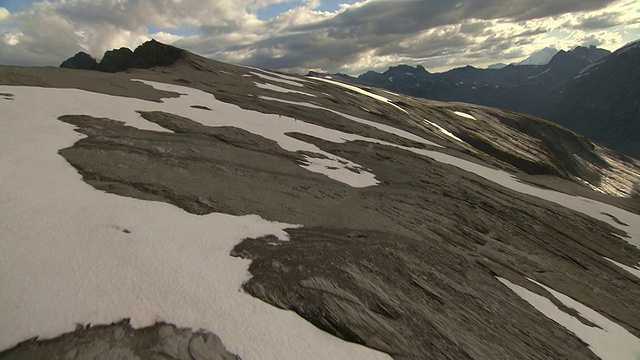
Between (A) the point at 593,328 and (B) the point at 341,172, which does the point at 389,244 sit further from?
(B) the point at 341,172

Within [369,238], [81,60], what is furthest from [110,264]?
[81,60]

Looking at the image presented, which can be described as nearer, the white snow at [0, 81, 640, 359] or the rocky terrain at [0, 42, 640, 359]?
the white snow at [0, 81, 640, 359]

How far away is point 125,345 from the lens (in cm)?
918

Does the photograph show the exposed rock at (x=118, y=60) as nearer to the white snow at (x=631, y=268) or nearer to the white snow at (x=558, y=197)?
the white snow at (x=558, y=197)

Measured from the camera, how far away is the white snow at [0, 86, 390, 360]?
390 inches

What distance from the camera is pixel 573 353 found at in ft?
49.6

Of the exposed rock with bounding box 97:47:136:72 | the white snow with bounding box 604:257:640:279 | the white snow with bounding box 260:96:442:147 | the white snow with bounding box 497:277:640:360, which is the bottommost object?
the white snow with bounding box 604:257:640:279

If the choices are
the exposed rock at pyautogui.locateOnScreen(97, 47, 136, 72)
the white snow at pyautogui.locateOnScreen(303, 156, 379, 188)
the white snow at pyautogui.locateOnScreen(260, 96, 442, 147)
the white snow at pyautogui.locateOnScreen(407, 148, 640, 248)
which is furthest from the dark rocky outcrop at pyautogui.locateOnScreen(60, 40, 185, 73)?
the white snow at pyautogui.locateOnScreen(407, 148, 640, 248)

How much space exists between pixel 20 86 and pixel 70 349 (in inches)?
1192

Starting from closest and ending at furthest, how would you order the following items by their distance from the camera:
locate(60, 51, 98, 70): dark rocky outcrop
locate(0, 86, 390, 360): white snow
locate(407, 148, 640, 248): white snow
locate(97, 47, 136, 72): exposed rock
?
1. locate(0, 86, 390, 360): white snow
2. locate(407, 148, 640, 248): white snow
3. locate(97, 47, 136, 72): exposed rock
4. locate(60, 51, 98, 70): dark rocky outcrop

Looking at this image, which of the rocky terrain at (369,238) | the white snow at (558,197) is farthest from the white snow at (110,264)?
the white snow at (558,197)

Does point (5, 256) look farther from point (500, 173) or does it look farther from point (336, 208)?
point (500, 173)

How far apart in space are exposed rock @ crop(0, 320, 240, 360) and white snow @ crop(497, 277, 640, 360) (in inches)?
609

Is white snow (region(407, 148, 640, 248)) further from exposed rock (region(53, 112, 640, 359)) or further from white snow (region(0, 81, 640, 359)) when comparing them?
white snow (region(0, 81, 640, 359))
